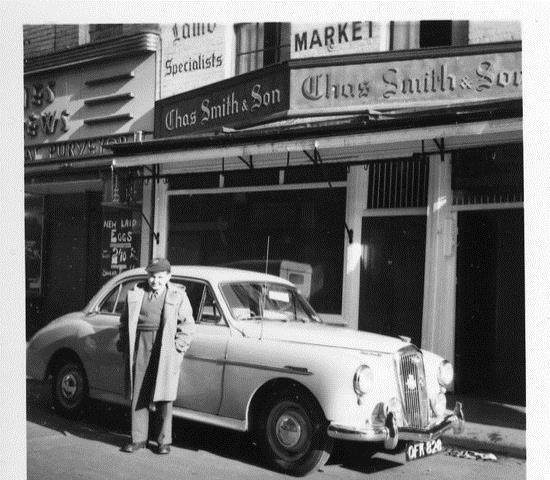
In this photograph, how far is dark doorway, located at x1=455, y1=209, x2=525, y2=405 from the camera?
562 centimetres

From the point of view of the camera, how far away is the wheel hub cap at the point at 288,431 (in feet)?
13.4

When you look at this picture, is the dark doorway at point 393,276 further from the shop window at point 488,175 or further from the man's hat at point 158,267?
the man's hat at point 158,267

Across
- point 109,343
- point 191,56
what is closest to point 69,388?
point 109,343

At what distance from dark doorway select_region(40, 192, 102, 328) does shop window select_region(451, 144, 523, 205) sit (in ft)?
12.3

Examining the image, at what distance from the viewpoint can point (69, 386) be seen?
5117 millimetres

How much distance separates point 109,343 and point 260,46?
3188 mm

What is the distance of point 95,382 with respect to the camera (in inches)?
194

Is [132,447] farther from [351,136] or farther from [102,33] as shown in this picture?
[102,33]

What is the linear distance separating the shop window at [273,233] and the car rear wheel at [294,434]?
8.45 ft

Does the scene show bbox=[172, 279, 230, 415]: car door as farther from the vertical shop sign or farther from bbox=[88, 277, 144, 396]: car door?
the vertical shop sign

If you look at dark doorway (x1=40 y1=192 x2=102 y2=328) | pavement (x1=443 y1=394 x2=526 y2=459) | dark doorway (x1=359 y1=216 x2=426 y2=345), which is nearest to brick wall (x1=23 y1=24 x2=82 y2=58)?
dark doorway (x1=40 y1=192 x2=102 y2=328)

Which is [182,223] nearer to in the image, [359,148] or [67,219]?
[67,219]

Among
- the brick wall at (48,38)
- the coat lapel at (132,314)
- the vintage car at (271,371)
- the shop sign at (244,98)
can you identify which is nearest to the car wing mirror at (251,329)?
the vintage car at (271,371)

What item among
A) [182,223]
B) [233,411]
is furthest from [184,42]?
[233,411]
